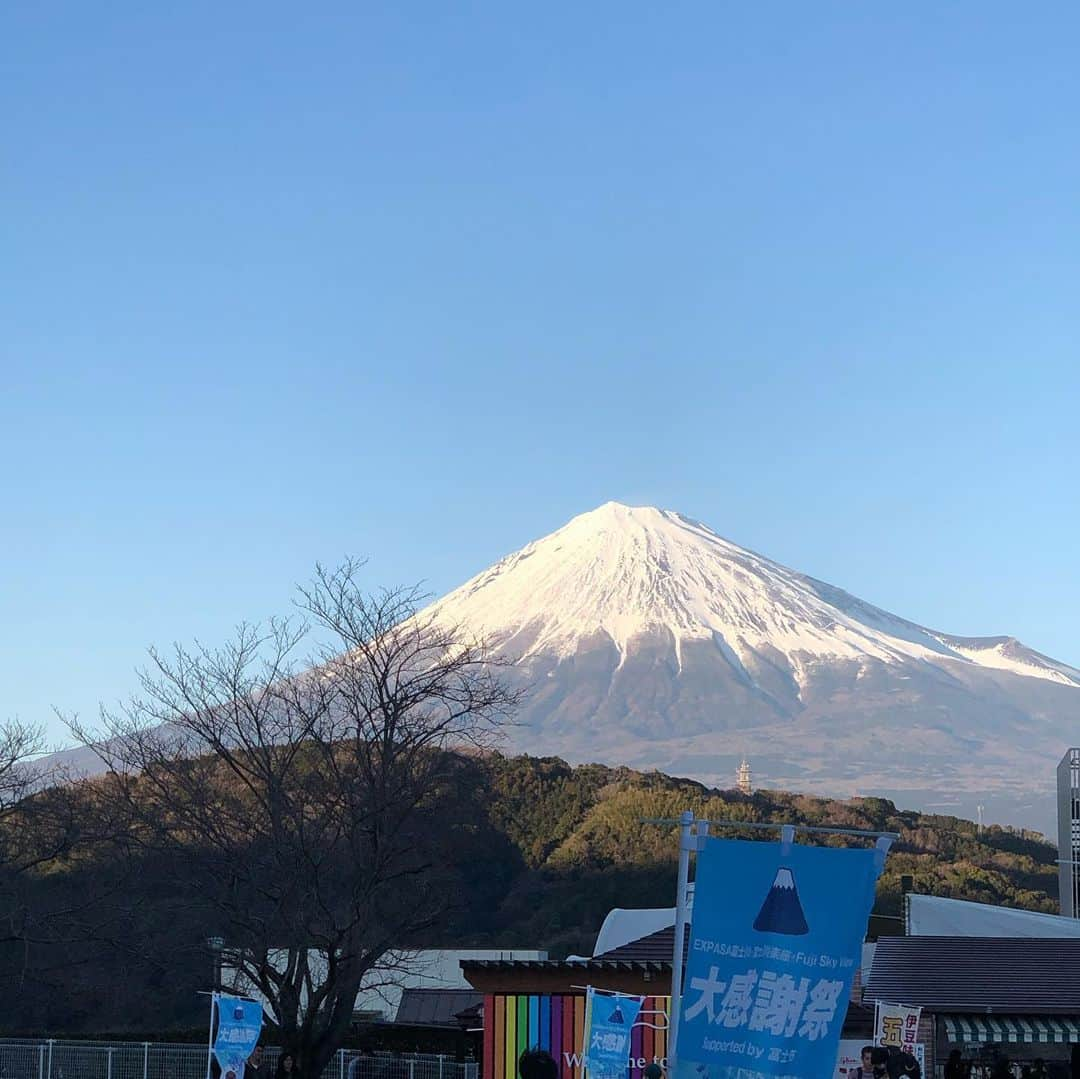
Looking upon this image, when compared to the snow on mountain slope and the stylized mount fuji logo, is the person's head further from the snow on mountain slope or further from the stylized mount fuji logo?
the snow on mountain slope

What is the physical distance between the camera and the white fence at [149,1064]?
2391 cm

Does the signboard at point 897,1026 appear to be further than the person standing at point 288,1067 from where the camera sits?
No

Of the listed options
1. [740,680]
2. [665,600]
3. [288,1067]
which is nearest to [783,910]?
[288,1067]

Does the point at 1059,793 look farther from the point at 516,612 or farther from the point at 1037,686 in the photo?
the point at 1037,686

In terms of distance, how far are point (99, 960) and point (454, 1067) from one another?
39.8ft

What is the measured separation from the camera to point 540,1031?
18.3 m

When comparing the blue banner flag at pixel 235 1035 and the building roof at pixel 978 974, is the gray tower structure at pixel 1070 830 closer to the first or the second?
the building roof at pixel 978 974

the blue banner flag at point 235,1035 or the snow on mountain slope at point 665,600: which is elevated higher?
the snow on mountain slope at point 665,600

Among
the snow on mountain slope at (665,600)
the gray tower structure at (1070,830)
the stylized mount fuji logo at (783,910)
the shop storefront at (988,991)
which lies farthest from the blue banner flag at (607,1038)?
the snow on mountain slope at (665,600)

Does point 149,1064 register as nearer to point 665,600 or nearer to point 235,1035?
point 235,1035

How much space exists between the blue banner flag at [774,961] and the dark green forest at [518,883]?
52.6ft

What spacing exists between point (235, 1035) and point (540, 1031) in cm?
385

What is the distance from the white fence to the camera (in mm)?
23906

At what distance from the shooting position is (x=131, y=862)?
26328 millimetres
